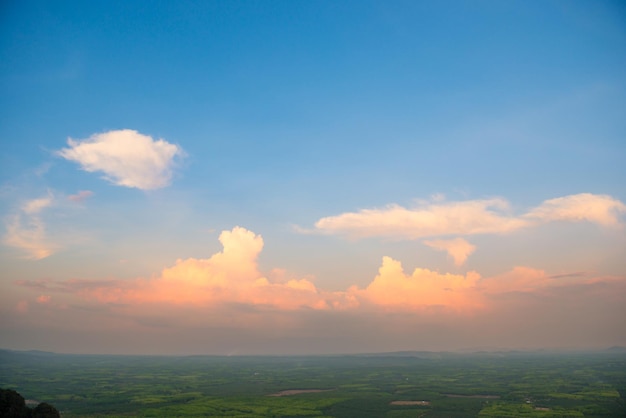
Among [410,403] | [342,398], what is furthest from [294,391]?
[410,403]

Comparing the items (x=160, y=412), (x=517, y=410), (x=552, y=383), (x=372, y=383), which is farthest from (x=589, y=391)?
(x=160, y=412)

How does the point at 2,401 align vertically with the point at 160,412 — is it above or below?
above

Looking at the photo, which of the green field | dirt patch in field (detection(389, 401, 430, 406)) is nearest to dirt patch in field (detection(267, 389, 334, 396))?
the green field

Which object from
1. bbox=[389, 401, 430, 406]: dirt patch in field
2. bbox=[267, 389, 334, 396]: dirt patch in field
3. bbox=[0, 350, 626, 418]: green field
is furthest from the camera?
bbox=[267, 389, 334, 396]: dirt patch in field

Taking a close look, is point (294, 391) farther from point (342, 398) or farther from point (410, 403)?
point (410, 403)

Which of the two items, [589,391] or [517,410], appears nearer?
[517,410]

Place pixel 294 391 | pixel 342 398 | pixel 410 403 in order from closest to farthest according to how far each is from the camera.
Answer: pixel 410 403 < pixel 342 398 < pixel 294 391

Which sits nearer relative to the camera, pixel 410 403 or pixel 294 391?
pixel 410 403

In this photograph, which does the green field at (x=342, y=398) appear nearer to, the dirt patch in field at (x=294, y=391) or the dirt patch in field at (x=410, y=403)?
the dirt patch in field at (x=410, y=403)

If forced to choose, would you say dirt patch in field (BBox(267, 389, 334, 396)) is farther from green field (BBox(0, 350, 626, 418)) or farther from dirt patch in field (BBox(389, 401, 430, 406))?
dirt patch in field (BBox(389, 401, 430, 406))

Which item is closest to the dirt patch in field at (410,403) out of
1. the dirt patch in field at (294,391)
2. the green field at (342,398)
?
the green field at (342,398)

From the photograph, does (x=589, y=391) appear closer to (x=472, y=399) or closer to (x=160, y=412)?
(x=472, y=399)
